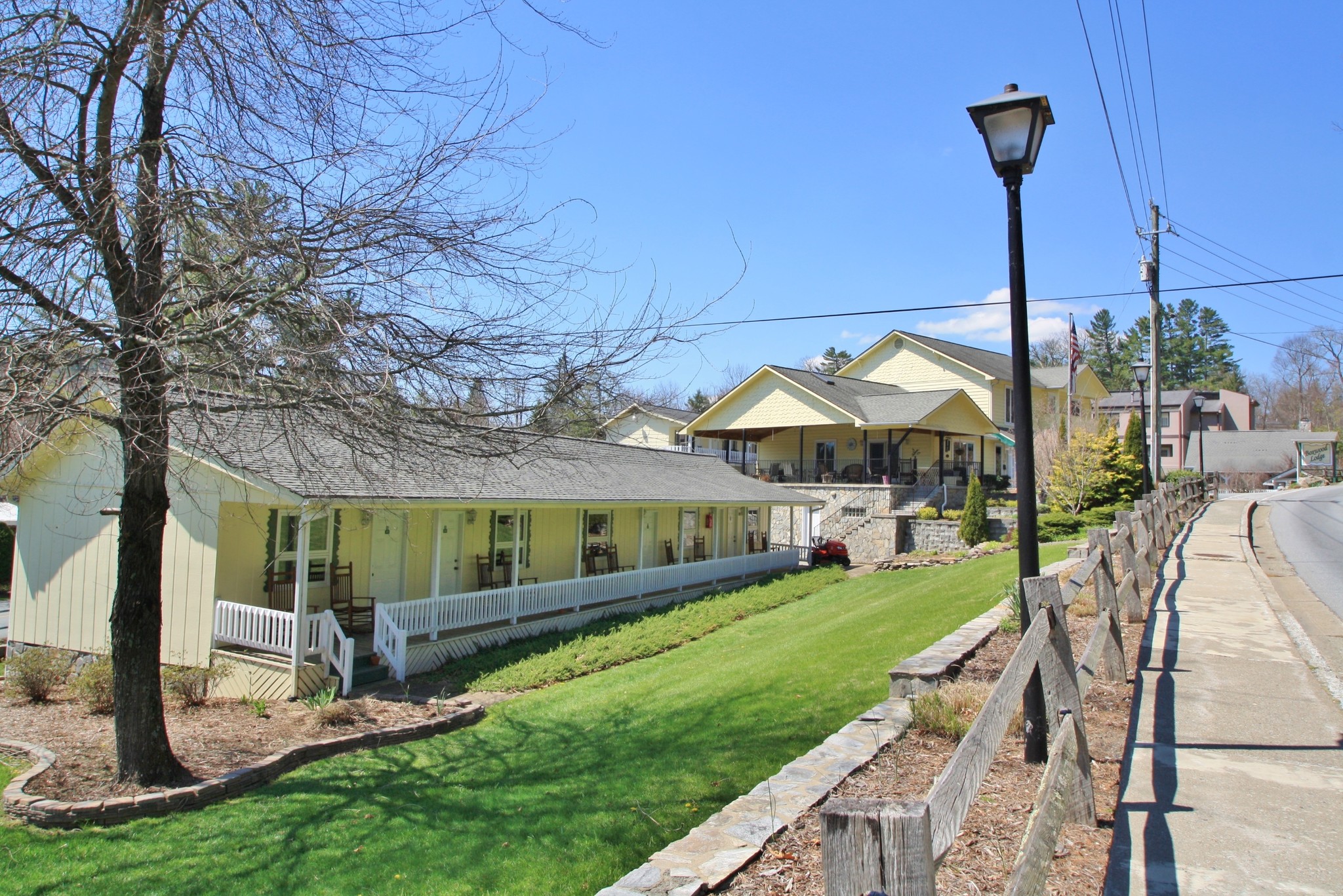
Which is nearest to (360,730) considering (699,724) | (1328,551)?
(699,724)

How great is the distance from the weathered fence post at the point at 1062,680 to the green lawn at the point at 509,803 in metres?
2.47

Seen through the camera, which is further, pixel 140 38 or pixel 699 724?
pixel 699 724

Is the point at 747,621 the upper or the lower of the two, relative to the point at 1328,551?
lower

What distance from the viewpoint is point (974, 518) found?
2983 centimetres

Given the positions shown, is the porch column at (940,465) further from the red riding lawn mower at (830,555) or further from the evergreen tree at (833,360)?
the evergreen tree at (833,360)

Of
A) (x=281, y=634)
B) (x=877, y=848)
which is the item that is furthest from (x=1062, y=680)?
(x=281, y=634)

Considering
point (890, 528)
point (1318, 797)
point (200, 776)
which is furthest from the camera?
point (890, 528)

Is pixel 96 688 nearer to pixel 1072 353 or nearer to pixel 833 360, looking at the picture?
pixel 1072 353

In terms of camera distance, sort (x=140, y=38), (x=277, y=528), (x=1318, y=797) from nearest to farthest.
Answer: (x=1318, y=797)
(x=140, y=38)
(x=277, y=528)

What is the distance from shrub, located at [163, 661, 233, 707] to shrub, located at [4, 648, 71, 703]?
4.82ft

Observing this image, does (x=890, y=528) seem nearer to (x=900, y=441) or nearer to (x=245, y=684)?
(x=900, y=441)

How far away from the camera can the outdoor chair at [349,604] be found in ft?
47.1

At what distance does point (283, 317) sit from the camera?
20.6ft

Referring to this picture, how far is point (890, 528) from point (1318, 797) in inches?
1102
